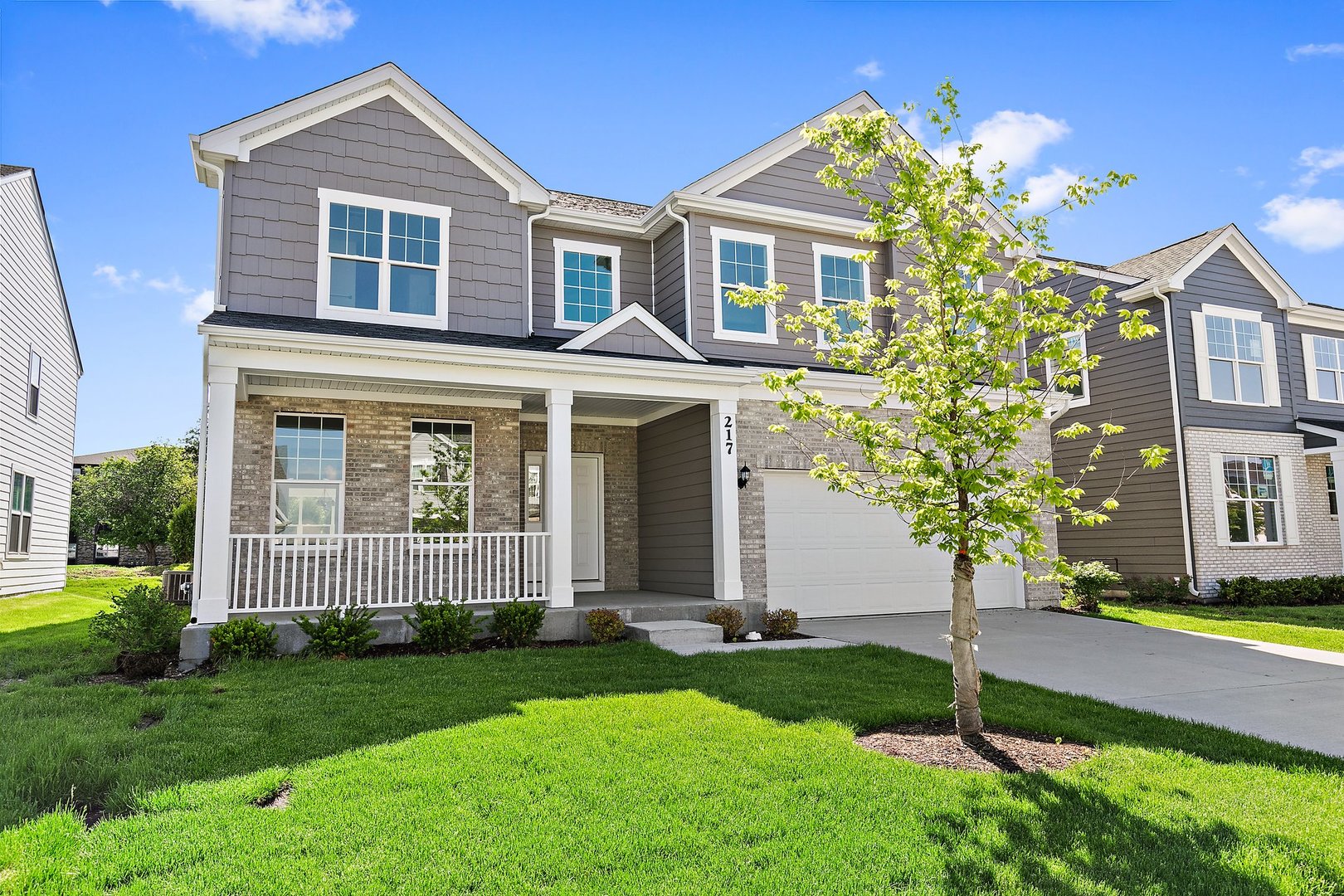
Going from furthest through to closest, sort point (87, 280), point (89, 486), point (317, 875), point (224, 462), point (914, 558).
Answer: point (89, 486), point (87, 280), point (914, 558), point (224, 462), point (317, 875)

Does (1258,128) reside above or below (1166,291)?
above

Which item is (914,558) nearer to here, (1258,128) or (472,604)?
(472,604)

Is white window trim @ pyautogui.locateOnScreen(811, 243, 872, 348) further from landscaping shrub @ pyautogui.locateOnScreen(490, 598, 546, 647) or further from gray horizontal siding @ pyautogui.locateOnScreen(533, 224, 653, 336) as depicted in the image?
landscaping shrub @ pyautogui.locateOnScreen(490, 598, 546, 647)

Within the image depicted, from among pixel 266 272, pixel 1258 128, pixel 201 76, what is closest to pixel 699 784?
pixel 266 272

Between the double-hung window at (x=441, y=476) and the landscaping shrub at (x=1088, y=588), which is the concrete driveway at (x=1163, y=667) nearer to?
the landscaping shrub at (x=1088, y=588)

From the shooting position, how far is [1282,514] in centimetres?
1750

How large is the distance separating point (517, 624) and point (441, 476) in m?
2.92

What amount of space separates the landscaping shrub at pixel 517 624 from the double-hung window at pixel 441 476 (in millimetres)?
2167

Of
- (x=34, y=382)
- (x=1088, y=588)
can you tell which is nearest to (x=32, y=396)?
(x=34, y=382)

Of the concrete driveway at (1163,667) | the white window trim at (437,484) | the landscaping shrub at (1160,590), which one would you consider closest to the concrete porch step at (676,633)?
the concrete driveway at (1163,667)

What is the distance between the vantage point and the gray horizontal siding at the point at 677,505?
12.2 metres

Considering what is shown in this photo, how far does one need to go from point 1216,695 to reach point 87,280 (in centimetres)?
2476

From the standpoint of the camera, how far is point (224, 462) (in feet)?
29.1

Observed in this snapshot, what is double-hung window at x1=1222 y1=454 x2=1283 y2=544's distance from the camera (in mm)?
16984
